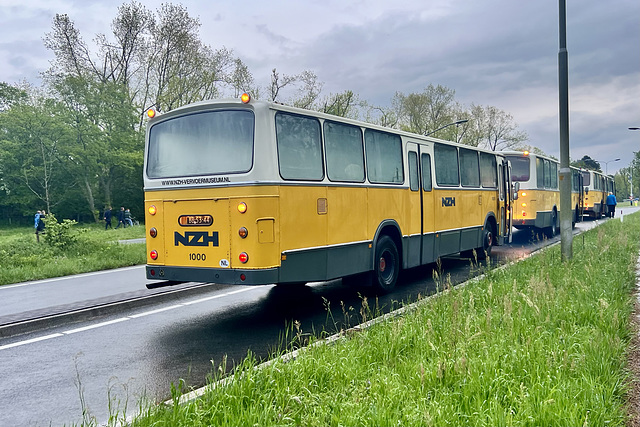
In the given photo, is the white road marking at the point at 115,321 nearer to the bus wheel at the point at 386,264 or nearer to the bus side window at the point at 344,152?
the bus wheel at the point at 386,264

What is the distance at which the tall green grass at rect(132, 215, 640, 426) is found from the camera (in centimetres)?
376

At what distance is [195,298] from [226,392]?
6.00m

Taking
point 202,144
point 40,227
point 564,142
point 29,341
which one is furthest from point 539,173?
point 40,227

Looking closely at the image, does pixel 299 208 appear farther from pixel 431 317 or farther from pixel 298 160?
pixel 431 317

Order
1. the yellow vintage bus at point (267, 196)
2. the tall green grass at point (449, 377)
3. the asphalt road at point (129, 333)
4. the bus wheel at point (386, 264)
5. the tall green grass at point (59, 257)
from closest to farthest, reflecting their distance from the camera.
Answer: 1. the tall green grass at point (449, 377)
2. the asphalt road at point (129, 333)
3. the yellow vintage bus at point (267, 196)
4. the bus wheel at point (386, 264)
5. the tall green grass at point (59, 257)

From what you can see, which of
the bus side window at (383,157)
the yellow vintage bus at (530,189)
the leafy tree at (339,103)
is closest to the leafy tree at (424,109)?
the leafy tree at (339,103)

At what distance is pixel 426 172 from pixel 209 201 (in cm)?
549

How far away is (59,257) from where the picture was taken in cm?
1516

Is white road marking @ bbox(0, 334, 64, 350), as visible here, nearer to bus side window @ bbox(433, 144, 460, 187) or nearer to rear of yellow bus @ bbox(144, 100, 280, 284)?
rear of yellow bus @ bbox(144, 100, 280, 284)

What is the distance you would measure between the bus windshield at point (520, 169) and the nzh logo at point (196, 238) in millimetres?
16686

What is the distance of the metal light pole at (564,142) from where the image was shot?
37.5ft

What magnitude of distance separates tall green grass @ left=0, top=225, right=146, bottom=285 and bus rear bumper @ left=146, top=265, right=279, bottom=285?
615 cm

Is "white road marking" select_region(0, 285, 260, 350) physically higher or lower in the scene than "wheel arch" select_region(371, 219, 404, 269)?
lower

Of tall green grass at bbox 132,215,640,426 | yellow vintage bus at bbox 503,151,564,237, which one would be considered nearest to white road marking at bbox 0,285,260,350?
tall green grass at bbox 132,215,640,426
